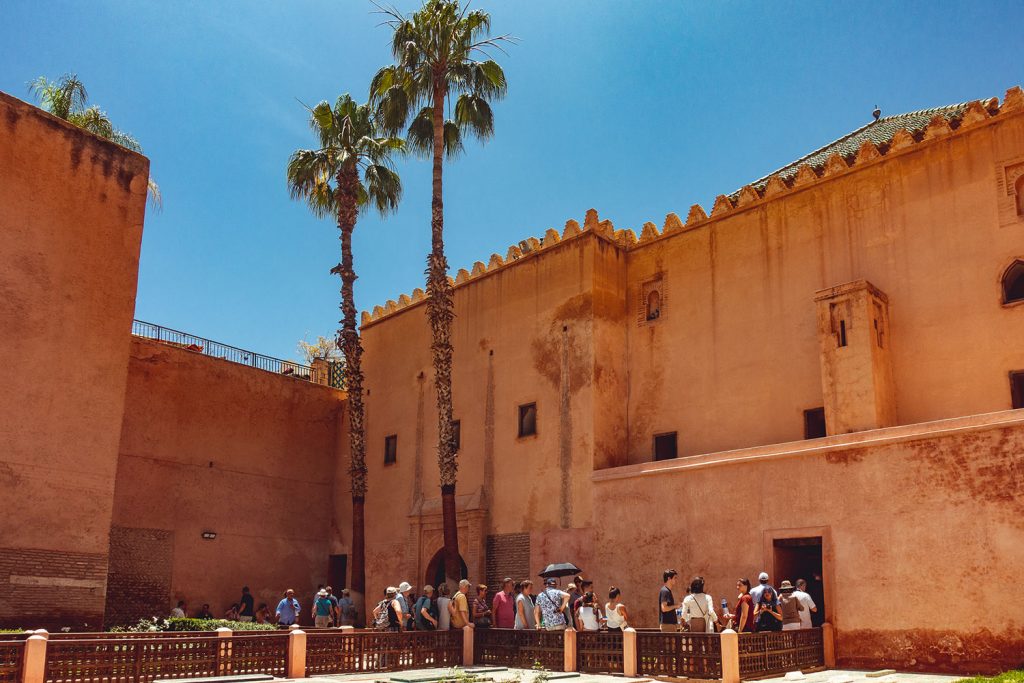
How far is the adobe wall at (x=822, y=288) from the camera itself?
15.1m

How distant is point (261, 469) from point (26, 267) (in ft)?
29.6

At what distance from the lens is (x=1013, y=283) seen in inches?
588

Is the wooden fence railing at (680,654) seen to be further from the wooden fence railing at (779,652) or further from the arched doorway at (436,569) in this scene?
the arched doorway at (436,569)

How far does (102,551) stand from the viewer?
52.0ft

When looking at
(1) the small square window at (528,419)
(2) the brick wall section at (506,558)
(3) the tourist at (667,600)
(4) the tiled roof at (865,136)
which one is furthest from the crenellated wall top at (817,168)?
(3) the tourist at (667,600)

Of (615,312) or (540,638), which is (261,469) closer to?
(615,312)

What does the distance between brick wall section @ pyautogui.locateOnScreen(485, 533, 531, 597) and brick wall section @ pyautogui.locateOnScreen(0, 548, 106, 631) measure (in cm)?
766

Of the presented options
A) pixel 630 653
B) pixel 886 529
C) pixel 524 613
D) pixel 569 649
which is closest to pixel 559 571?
pixel 524 613

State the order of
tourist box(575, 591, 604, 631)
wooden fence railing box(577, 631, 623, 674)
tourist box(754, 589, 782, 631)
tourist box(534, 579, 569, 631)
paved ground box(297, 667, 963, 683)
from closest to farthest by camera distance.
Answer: paved ground box(297, 667, 963, 683), wooden fence railing box(577, 631, 623, 674), tourist box(754, 589, 782, 631), tourist box(575, 591, 604, 631), tourist box(534, 579, 569, 631)

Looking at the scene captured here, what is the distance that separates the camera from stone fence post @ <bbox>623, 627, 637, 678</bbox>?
11602 millimetres

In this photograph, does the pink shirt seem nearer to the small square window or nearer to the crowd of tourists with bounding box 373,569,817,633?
the crowd of tourists with bounding box 373,569,817,633

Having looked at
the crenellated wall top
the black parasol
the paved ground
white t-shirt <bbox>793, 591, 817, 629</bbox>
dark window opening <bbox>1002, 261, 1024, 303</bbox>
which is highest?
the crenellated wall top

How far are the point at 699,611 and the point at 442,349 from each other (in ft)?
30.0

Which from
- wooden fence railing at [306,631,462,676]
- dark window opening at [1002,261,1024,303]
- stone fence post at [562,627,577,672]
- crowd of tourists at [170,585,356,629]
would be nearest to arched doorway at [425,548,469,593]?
crowd of tourists at [170,585,356,629]
